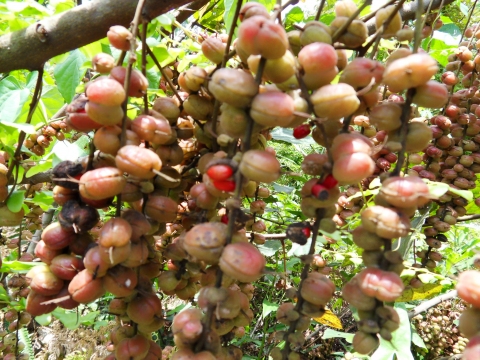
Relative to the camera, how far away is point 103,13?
98 cm

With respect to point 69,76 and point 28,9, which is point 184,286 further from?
point 28,9

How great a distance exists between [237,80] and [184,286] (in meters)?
0.63

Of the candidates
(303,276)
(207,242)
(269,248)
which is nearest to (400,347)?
(269,248)

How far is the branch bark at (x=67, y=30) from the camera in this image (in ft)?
3.17

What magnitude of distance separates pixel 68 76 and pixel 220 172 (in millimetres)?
841

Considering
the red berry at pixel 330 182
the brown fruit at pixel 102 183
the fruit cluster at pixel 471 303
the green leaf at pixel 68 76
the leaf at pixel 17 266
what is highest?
the red berry at pixel 330 182

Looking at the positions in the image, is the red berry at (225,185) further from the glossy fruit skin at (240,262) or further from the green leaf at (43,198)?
the green leaf at (43,198)

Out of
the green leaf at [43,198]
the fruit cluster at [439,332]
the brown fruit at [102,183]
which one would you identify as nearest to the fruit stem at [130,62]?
the brown fruit at [102,183]

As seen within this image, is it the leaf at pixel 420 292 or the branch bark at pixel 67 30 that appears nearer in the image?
the branch bark at pixel 67 30

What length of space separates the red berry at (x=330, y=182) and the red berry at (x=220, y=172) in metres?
0.19

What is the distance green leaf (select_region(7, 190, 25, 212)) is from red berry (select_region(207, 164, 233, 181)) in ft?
2.44

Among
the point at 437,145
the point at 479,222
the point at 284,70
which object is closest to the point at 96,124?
the point at 284,70

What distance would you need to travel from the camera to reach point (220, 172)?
0.74m

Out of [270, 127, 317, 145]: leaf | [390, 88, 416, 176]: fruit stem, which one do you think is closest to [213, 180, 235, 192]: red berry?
[390, 88, 416, 176]: fruit stem
